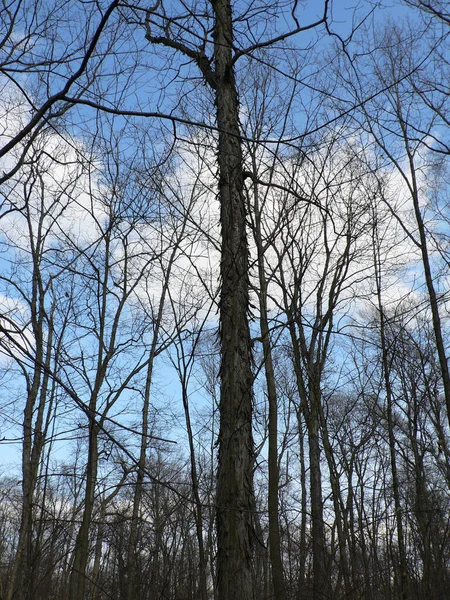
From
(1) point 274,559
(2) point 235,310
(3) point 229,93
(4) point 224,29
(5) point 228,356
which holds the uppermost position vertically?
(4) point 224,29

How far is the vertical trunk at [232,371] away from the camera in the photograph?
261 cm

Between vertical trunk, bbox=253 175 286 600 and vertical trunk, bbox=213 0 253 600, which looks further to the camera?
vertical trunk, bbox=253 175 286 600

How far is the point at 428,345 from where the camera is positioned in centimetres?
1038

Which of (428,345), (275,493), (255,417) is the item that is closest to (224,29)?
(255,417)

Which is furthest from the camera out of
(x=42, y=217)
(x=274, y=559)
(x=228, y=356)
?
(x=42, y=217)

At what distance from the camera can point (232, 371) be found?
300 centimetres

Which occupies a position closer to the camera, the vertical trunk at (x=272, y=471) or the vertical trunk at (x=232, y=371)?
the vertical trunk at (x=232, y=371)

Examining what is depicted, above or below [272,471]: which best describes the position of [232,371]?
above

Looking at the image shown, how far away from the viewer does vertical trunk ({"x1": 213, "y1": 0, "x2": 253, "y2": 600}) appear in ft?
8.55

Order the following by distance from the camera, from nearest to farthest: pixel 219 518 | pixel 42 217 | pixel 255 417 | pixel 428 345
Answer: pixel 219 518
pixel 255 417
pixel 42 217
pixel 428 345

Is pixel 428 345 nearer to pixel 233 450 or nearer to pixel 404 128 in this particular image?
pixel 404 128

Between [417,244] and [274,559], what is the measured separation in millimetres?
5001

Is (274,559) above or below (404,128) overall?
below

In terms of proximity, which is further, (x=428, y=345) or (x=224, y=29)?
(x=428, y=345)
